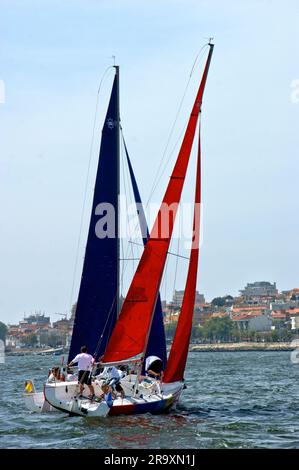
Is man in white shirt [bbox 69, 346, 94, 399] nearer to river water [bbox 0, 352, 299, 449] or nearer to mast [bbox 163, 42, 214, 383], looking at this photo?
river water [bbox 0, 352, 299, 449]

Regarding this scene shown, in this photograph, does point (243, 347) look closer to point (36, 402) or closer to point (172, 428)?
point (36, 402)

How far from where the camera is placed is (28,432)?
2542 cm

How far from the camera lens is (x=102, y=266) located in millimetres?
30562

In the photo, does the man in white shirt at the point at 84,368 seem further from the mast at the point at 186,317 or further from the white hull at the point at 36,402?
the mast at the point at 186,317

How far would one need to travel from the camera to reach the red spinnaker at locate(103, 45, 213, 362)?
2681 cm

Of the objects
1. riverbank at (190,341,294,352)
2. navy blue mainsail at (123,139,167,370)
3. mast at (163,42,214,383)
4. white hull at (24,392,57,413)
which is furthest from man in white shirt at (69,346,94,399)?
riverbank at (190,341,294,352)

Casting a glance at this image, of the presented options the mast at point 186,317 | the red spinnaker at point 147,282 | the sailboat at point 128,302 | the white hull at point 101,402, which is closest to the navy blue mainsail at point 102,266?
the sailboat at point 128,302

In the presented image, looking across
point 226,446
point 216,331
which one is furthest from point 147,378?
point 216,331

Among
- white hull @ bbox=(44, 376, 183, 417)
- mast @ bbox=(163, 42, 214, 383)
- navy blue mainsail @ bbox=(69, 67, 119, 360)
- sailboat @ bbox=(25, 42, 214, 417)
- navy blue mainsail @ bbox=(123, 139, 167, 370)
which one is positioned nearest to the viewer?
white hull @ bbox=(44, 376, 183, 417)

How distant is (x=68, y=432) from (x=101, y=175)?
344 inches

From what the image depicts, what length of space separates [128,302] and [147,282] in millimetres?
699

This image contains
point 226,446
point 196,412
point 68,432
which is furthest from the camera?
point 196,412
